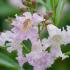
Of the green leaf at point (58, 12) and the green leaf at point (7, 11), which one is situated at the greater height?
the green leaf at point (7, 11)

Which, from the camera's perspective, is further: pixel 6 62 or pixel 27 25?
pixel 6 62


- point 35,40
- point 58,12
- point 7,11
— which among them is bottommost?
point 35,40

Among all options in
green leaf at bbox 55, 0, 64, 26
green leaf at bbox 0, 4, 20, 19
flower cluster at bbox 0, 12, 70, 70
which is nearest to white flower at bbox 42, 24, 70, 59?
flower cluster at bbox 0, 12, 70, 70

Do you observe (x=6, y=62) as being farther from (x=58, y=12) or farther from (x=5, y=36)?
(x=58, y=12)

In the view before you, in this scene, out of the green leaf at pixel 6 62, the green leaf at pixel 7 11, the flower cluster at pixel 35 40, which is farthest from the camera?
the green leaf at pixel 7 11

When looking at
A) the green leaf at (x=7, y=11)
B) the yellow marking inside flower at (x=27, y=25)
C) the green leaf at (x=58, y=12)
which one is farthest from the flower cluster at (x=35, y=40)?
the green leaf at (x=7, y=11)

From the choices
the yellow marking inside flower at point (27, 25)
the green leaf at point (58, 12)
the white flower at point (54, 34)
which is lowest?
the white flower at point (54, 34)

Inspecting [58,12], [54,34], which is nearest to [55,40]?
[54,34]

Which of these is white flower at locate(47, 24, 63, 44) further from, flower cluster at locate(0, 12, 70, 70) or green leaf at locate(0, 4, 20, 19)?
green leaf at locate(0, 4, 20, 19)

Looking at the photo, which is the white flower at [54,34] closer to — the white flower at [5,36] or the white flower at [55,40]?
the white flower at [55,40]

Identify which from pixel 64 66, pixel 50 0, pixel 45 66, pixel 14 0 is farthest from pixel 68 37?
pixel 14 0
